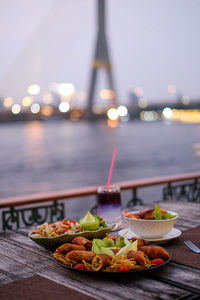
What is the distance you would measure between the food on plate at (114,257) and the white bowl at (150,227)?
0.22 m

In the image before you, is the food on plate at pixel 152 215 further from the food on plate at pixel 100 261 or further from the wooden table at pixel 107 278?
the food on plate at pixel 100 261

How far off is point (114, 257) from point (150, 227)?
0.38 metres

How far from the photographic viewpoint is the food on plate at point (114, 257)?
1366mm

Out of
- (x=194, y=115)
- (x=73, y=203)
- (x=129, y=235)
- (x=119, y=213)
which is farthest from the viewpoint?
(x=194, y=115)

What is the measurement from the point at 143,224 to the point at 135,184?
2290 mm

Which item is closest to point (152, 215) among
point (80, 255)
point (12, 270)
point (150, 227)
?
point (150, 227)

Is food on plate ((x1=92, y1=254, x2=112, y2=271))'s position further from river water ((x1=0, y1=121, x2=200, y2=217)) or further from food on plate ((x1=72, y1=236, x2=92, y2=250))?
river water ((x1=0, y1=121, x2=200, y2=217))

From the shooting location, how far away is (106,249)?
1426 mm

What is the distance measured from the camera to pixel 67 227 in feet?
5.65

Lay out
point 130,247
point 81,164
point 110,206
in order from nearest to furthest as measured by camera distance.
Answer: point 130,247 → point 110,206 → point 81,164

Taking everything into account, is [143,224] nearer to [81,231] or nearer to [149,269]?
[81,231]

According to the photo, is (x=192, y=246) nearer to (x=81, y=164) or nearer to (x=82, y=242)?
(x=82, y=242)

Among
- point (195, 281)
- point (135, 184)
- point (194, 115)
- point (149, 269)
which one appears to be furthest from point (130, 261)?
point (194, 115)

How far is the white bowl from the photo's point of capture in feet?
5.69
